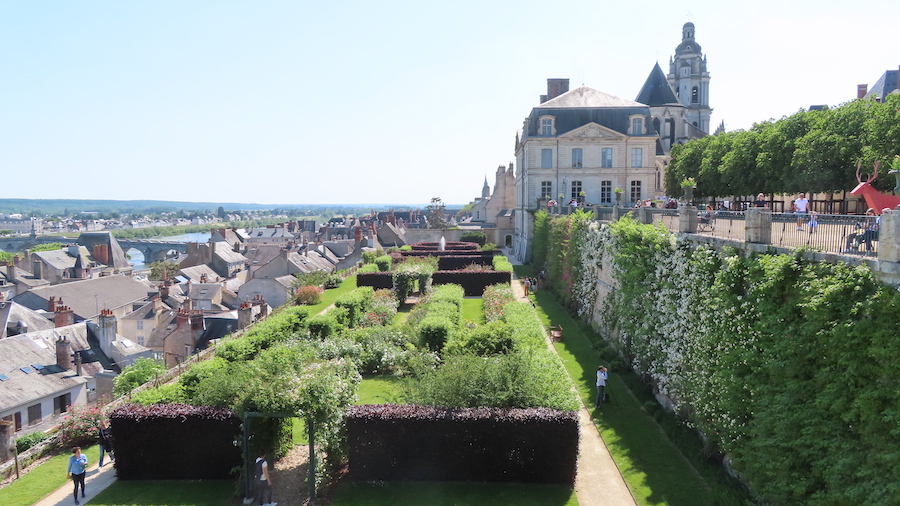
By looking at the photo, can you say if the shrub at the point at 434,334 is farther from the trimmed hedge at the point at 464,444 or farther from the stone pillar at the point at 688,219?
the stone pillar at the point at 688,219

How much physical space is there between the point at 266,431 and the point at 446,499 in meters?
4.01

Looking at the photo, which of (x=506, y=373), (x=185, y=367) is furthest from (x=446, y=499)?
(x=185, y=367)

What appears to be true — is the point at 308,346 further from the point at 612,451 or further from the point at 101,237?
the point at 101,237

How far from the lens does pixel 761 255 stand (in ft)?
33.2

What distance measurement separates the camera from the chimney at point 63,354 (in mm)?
23156

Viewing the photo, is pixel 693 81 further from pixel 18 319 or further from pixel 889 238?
pixel 18 319

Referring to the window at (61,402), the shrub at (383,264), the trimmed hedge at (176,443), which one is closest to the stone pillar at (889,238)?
the trimmed hedge at (176,443)

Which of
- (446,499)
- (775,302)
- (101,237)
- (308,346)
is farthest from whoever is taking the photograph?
(101,237)

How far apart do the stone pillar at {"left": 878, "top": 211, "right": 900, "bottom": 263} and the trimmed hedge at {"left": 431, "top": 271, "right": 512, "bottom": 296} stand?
25.5 m

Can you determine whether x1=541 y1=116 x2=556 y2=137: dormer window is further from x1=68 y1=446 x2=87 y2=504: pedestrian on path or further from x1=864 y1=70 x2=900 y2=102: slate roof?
x1=68 y1=446 x2=87 y2=504: pedestrian on path

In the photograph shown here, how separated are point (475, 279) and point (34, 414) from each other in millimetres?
21698

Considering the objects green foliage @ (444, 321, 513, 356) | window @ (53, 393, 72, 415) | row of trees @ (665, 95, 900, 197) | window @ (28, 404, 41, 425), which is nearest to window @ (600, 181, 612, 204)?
row of trees @ (665, 95, 900, 197)

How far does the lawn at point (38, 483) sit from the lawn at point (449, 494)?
6166 mm

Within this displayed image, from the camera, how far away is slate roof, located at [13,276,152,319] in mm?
40844
